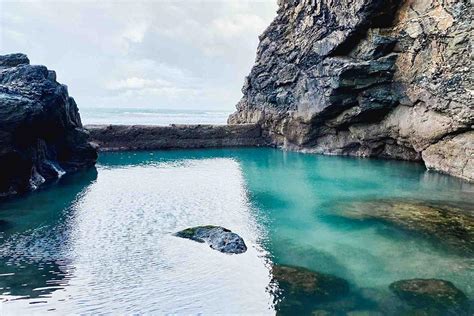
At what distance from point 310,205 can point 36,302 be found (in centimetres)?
1111

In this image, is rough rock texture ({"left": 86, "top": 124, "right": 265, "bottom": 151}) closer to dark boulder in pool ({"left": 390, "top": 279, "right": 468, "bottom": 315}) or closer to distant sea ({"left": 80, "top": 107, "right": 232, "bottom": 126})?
dark boulder in pool ({"left": 390, "top": 279, "right": 468, "bottom": 315})

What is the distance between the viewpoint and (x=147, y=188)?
20.4 meters

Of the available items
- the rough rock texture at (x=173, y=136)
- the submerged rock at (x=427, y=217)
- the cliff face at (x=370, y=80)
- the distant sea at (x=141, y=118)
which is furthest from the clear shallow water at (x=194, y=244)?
the distant sea at (x=141, y=118)

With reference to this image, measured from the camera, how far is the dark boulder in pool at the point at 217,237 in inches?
461

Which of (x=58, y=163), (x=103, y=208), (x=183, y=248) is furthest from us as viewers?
(x=58, y=163)

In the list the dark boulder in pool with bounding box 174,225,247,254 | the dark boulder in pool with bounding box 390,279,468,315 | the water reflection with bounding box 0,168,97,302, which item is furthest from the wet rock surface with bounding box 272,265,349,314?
the water reflection with bounding box 0,168,97,302

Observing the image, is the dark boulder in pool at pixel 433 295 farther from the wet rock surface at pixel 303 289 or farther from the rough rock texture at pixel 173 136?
the rough rock texture at pixel 173 136

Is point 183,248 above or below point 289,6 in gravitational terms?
below

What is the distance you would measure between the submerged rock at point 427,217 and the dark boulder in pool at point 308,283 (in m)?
4.31

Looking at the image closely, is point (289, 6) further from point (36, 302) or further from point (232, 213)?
point (36, 302)

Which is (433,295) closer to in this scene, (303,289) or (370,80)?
(303,289)

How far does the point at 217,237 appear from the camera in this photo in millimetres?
12344

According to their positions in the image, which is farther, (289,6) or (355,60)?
(289,6)

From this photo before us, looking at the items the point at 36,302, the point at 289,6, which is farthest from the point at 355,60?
the point at 36,302
